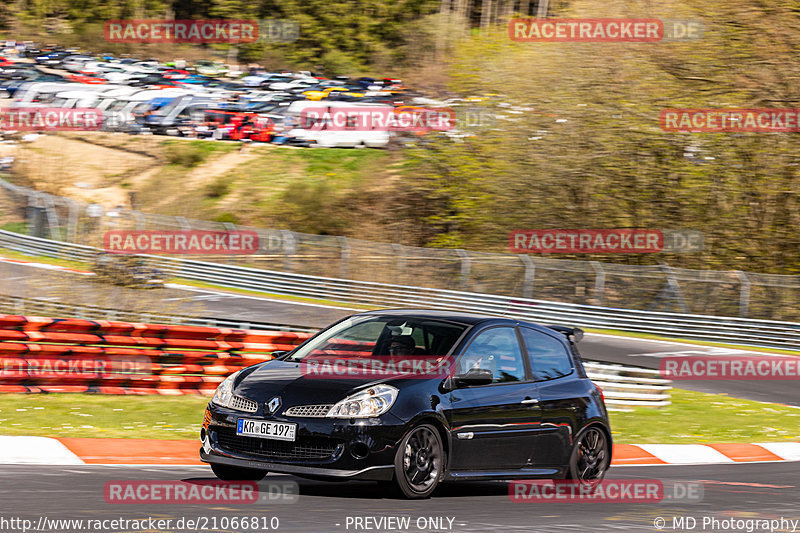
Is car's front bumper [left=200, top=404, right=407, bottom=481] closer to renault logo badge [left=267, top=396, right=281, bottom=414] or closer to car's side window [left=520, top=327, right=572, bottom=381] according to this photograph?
renault logo badge [left=267, top=396, right=281, bottom=414]

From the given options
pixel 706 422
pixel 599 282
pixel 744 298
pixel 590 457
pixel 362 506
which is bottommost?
pixel 599 282

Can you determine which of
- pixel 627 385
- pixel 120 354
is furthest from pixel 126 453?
pixel 627 385

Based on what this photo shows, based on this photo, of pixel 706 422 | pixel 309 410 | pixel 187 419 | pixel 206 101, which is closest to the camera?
pixel 309 410

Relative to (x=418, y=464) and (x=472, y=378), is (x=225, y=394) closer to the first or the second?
(x=418, y=464)

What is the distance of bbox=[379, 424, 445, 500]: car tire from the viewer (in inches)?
287

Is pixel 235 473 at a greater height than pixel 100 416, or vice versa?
pixel 235 473

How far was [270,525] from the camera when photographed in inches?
240

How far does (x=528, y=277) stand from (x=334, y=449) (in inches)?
1021

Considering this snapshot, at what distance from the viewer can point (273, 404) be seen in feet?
24.3

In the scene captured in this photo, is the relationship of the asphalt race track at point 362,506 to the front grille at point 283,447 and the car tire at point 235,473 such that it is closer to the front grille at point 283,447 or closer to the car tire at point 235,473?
the car tire at point 235,473

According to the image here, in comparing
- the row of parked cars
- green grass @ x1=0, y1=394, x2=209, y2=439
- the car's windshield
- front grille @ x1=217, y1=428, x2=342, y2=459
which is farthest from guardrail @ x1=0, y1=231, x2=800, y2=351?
front grille @ x1=217, y1=428, x2=342, y2=459

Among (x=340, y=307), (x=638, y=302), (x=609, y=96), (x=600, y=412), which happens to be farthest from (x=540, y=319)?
(x=600, y=412)

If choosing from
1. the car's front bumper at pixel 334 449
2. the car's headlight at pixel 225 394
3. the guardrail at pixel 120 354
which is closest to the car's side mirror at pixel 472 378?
the car's front bumper at pixel 334 449

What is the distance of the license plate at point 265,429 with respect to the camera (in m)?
7.30
